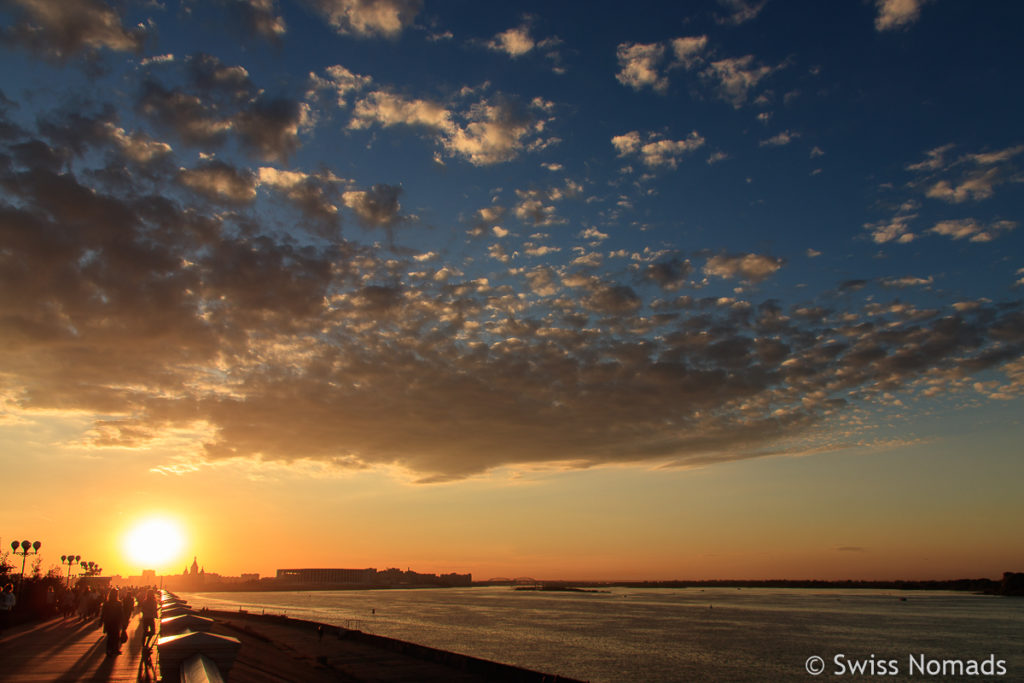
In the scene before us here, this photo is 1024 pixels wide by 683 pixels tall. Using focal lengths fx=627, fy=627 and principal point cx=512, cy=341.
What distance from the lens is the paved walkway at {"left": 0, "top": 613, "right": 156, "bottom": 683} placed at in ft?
58.4

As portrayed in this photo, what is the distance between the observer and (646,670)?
47312mm

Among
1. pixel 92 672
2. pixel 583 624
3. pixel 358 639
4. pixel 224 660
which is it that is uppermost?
pixel 224 660

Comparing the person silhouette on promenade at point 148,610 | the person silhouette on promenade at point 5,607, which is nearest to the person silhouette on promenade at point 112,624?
the person silhouette on promenade at point 148,610

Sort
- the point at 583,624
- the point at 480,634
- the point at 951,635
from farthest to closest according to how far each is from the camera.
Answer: the point at 583,624, the point at 951,635, the point at 480,634

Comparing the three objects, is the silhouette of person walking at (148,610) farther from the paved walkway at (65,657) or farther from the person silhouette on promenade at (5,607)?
the person silhouette on promenade at (5,607)

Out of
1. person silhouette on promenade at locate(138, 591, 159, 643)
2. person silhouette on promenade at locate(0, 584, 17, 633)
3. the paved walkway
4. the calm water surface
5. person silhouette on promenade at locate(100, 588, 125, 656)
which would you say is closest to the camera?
the paved walkway

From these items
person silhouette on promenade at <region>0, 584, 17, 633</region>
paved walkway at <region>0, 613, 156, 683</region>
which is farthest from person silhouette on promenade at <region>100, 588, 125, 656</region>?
person silhouette on promenade at <region>0, 584, 17, 633</region>

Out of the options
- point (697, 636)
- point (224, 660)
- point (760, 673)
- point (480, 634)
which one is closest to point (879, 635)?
point (697, 636)

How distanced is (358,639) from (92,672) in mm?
37606

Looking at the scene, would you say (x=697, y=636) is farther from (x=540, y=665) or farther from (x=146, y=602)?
(x=146, y=602)

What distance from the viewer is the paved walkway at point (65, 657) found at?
58.4 feet

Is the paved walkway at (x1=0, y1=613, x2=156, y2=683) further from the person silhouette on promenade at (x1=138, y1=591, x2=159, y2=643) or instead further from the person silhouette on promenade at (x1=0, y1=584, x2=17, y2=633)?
the person silhouette on promenade at (x1=138, y1=591, x2=159, y2=643)

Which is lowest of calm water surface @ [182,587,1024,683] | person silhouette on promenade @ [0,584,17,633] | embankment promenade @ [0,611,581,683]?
calm water surface @ [182,587,1024,683]

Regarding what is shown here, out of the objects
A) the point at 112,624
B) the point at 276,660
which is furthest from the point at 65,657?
the point at 276,660
